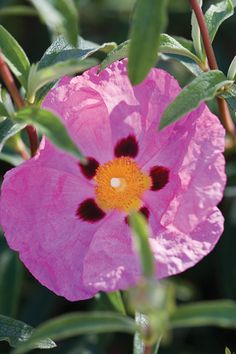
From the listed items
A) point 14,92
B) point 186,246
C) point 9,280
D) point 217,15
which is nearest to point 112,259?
point 186,246

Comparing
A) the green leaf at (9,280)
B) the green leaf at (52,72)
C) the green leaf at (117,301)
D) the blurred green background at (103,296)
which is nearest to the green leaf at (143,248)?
the green leaf at (52,72)

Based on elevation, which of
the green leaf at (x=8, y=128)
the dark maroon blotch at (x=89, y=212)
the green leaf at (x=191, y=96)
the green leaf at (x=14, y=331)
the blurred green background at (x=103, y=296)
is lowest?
the blurred green background at (x=103, y=296)

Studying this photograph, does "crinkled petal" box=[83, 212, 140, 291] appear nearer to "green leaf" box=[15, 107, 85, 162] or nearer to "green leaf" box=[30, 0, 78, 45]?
"green leaf" box=[15, 107, 85, 162]

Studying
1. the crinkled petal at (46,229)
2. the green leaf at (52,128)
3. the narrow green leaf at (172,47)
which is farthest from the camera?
the narrow green leaf at (172,47)

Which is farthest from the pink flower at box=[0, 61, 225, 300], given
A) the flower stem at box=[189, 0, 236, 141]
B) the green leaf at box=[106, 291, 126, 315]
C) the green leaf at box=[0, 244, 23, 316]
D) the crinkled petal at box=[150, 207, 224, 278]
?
the green leaf at box=[0, 244, 23, 316]

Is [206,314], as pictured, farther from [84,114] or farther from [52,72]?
[84,114]

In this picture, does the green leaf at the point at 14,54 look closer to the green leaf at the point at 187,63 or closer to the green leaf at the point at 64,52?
the green leaf at the point at 64,52

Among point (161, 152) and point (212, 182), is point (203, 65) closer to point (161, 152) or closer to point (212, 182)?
point (161, 152)
